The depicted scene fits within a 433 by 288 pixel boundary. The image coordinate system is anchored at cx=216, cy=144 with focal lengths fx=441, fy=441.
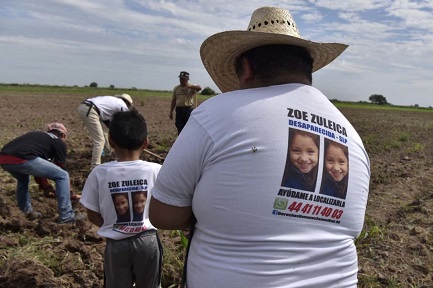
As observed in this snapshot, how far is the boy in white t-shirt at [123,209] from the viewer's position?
2.63 m

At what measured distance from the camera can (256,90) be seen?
1447 millimetres

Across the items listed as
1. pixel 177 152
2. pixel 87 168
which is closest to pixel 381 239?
pixel 177 152

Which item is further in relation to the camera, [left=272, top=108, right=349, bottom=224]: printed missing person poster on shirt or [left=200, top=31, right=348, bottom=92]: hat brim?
[left=200, top=31, right=348, bottom=92]: hat brim

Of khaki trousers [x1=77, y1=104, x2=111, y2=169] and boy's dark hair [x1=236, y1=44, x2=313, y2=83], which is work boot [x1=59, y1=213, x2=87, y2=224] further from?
boy's dark hair [x1=236, y1=44, x2=313, y2=83]

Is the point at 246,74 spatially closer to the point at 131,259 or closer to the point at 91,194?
the point at 91,194

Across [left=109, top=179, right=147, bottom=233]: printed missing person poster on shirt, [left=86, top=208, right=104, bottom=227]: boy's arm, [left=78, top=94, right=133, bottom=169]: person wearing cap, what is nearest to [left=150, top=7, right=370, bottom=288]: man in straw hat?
[left=109, top=179, right=147, bottom=233]: printed missing person poster on shirt

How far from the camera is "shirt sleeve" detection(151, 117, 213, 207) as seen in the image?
1357 mm

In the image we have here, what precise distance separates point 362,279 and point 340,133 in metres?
2.61

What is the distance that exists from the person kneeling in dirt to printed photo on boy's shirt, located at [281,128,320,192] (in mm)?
4049

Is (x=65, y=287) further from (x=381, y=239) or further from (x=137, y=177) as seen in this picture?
(x=381, y=239)

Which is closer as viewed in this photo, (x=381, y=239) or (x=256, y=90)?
(x=256, y=90)

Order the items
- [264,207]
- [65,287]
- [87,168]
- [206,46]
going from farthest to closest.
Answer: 1. [87,168]
2. [65,287]
3. [206,46]
4. [264,207]

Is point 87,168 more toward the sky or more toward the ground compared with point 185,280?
more toward the ground

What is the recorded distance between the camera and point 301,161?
136 centimetres
